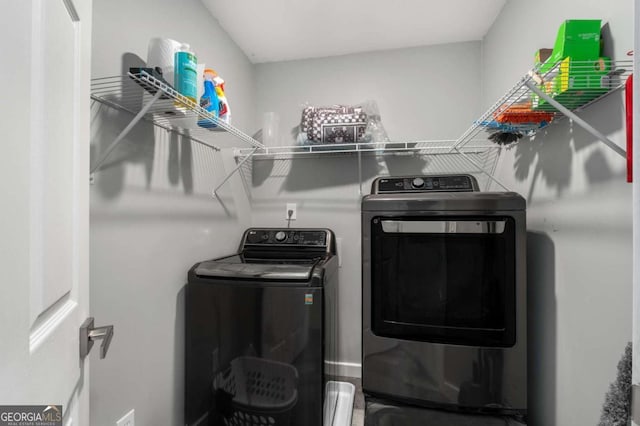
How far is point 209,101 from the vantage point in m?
1.17

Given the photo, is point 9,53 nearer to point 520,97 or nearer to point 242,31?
point 520,97

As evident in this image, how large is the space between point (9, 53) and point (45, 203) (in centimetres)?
23

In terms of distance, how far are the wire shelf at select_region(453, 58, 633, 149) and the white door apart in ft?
3.72

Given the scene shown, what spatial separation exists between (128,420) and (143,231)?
0.71m

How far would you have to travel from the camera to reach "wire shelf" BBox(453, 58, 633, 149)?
2.52ft

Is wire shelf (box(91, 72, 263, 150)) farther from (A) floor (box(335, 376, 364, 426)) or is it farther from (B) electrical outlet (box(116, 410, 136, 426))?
(A) floor (box(335, 376, 364, 426))

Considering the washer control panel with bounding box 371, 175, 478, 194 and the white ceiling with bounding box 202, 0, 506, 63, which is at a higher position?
the white ceiling with bounding box 202, 0, 506, 63

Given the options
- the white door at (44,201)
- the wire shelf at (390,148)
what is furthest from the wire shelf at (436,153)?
the white door at (44,201)

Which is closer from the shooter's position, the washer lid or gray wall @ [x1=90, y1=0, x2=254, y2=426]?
gray wall @ [x1=90, y1=0, x2=254, y2=426]

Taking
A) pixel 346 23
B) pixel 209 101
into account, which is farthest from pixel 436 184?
pixel 209 101

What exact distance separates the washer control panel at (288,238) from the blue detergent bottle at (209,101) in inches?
33.1

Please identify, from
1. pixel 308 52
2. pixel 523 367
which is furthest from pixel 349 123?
pixel 523 367

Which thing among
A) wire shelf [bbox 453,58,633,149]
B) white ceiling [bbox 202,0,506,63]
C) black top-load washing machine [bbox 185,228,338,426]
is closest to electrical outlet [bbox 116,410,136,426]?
black top-load washing machine [bbox 185,228,338,426]

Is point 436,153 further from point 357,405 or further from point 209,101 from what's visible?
point 357,405
